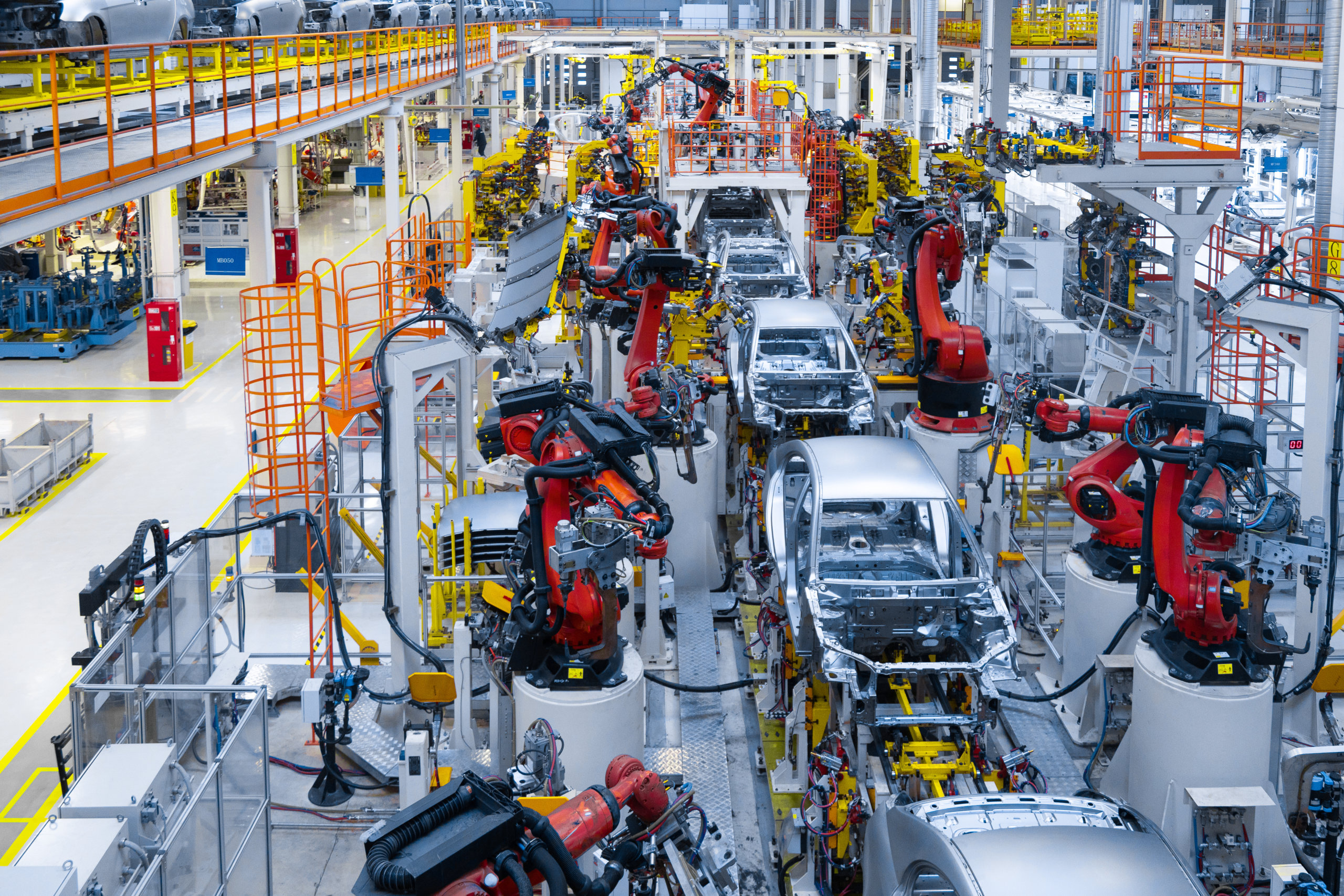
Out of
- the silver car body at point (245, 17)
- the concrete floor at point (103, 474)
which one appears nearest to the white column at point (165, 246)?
the concrete floor at point (103, 474)

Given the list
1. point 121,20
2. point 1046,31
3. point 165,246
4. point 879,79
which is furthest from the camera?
point 1046,31

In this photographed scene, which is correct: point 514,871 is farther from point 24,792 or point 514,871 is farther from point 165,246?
point 165,246

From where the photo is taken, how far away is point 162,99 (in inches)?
632

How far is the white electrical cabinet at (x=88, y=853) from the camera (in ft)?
15.4

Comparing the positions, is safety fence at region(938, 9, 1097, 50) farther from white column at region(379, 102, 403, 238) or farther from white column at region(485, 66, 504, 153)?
white column at region(379, 102, 403, 238)

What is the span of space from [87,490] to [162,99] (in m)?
5.77

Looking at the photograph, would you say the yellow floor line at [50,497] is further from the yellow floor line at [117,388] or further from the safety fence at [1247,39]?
the safety fence at [1247,39]

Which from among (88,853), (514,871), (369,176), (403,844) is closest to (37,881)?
(88,853)

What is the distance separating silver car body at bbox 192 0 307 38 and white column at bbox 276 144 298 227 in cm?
298

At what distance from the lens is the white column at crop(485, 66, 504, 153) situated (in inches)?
1383

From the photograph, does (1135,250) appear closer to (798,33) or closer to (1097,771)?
(1097,771)

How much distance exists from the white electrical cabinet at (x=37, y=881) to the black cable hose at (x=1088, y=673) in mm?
3370

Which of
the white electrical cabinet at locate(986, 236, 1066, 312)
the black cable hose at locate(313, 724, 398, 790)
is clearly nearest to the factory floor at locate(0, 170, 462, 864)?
the black cable hose at locate(313, 724, 398, 790)

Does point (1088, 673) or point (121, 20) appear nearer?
point (1088, 673)
